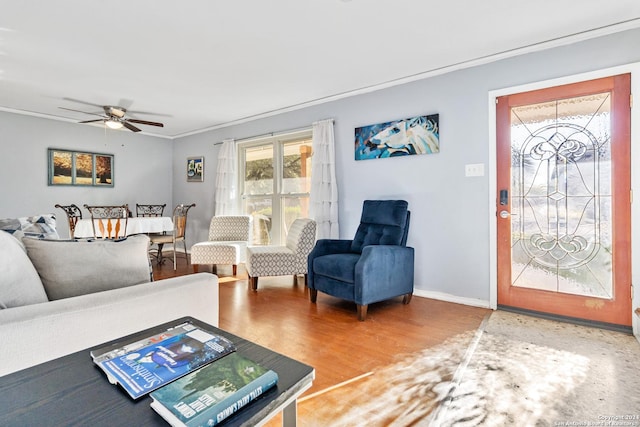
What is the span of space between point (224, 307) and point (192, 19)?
2440 millimetres

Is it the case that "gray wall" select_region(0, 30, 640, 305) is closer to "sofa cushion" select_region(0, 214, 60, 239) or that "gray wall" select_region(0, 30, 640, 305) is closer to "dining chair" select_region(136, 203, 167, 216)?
"dining chair" select_region(136, 203, 167, 216)

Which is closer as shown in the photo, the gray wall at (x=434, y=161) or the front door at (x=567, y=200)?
the front door at (x=567, y=200)

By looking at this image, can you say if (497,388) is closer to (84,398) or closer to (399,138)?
(84,398)

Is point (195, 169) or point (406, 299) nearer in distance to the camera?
point (406, 299)

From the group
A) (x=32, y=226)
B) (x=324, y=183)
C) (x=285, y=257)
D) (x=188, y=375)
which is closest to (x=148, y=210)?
(x=285, y=257)

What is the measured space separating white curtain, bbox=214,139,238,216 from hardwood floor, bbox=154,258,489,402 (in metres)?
2.09

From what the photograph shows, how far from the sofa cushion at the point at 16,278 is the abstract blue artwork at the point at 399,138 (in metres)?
3.17

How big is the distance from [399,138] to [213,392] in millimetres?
3261

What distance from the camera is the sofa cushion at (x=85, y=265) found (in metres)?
1.19

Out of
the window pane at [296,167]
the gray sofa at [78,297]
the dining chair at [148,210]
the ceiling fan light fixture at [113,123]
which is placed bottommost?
the gray sofa at [78,297]

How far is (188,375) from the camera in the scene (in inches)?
30.0

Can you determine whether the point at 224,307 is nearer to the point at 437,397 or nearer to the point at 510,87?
the point at 437,397

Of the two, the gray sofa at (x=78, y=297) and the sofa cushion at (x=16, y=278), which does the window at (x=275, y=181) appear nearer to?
the gray sofa at (x=78, y=297)

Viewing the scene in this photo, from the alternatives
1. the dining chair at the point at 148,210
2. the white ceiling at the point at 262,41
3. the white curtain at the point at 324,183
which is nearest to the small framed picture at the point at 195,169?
the dining chair at the point at 148,210
